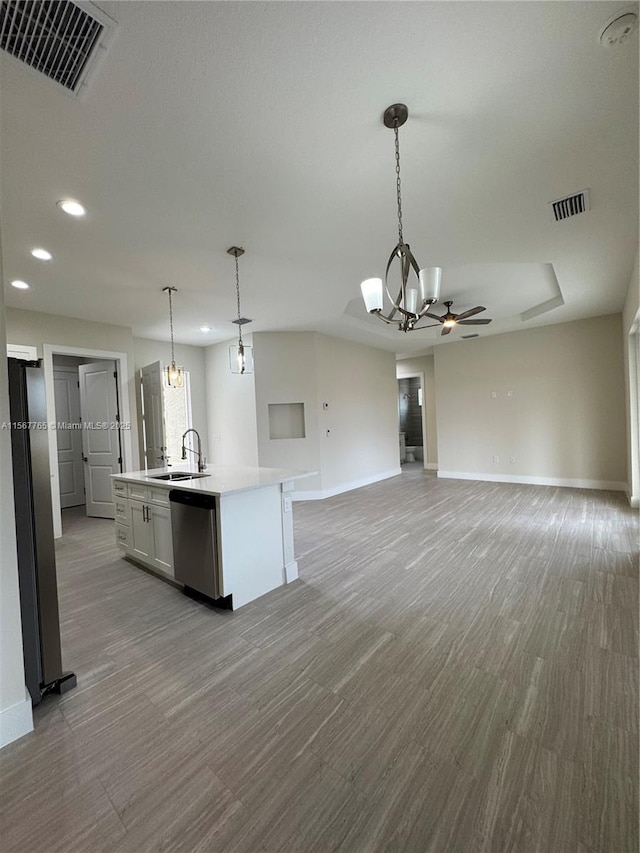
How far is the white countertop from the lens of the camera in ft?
8.49

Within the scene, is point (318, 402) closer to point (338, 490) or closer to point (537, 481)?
point (338, 490)

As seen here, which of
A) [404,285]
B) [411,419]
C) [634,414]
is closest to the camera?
[404,285]

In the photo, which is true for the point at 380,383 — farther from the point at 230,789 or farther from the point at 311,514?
the point at 230,789

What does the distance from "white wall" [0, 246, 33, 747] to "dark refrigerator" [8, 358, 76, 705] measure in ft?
0.40

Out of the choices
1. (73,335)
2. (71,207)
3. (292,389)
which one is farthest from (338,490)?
(71,207)

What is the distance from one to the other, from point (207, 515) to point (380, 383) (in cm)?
600

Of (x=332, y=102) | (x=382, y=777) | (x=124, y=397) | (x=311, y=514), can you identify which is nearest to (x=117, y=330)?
(x=124, y=397)

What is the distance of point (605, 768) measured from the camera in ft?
4.46

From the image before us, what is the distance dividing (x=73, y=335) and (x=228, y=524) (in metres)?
4.12

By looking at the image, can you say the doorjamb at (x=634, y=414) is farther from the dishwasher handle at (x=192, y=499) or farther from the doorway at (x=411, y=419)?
the doorway at (x=411, y=419)

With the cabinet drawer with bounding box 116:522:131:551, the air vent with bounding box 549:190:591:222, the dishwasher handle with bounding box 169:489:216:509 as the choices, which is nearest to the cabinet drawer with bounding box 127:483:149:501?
the cabinet drawer with bounding box 116:522:131:551

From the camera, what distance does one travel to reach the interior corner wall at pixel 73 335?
448 cm

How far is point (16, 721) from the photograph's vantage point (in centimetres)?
160

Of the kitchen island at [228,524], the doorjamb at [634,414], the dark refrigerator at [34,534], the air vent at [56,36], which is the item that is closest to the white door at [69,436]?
the kitchen island at [228,524]
